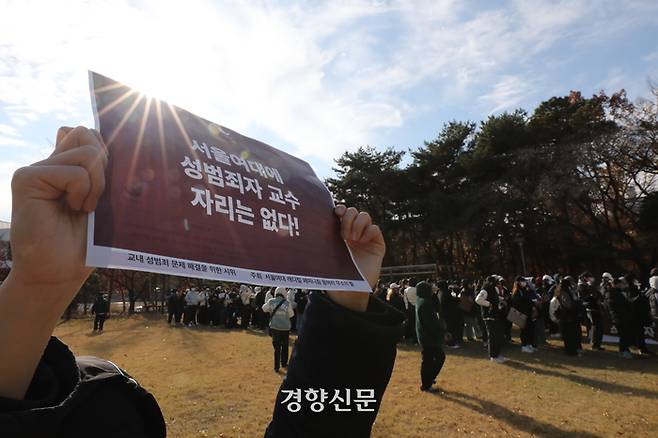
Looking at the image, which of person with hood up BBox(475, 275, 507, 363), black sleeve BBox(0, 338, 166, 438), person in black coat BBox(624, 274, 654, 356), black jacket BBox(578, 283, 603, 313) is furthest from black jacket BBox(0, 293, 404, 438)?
black jacket BBox(578, 283, 603, 313)

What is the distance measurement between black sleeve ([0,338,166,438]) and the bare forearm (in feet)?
0.22

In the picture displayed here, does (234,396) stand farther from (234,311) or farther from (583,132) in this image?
(583,132)

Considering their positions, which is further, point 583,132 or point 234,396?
point 583,132

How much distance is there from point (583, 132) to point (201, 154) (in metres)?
23.9

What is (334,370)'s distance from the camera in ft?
4.75

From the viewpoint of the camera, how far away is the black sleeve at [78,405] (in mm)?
913

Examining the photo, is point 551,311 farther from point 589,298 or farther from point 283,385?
point 283,385

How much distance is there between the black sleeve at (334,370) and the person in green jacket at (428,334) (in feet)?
19.5

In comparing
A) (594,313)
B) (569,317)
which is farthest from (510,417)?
(594,313)

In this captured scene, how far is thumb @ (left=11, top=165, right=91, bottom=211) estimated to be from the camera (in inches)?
36.4

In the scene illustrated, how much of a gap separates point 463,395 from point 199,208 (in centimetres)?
724

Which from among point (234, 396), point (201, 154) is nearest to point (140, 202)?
point (201, 154)

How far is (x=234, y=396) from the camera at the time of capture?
7.34 metres

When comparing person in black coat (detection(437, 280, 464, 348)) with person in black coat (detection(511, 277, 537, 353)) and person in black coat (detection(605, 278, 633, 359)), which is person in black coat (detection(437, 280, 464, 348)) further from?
person in black coat (detection(605, 278, 633, 359))
